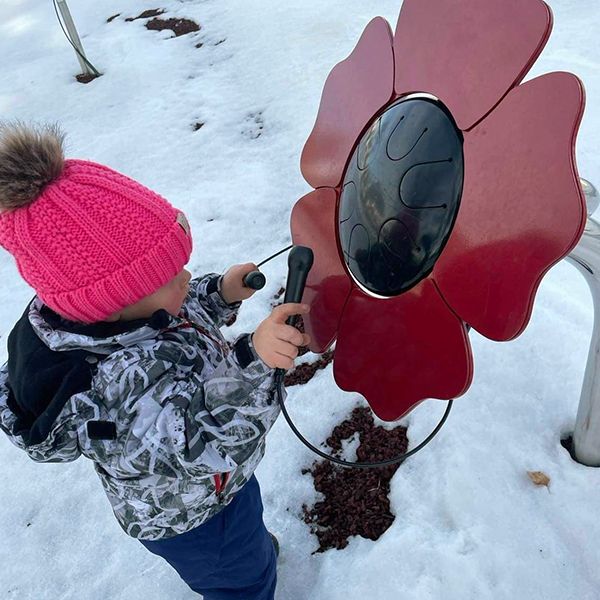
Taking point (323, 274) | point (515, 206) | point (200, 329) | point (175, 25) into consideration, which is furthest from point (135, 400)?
point (175, 25)

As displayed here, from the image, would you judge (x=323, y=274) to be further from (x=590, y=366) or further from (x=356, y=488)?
(x=356, y=488)

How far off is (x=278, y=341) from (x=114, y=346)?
286 mm

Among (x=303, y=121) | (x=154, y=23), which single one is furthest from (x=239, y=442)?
(x=154, y=23)

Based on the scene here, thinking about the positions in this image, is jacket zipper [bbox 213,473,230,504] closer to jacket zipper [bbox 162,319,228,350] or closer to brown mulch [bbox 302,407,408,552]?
jacket zipper [bbox 162,319,228,350]

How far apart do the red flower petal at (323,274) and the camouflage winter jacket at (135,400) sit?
15cm

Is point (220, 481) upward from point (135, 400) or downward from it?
downward

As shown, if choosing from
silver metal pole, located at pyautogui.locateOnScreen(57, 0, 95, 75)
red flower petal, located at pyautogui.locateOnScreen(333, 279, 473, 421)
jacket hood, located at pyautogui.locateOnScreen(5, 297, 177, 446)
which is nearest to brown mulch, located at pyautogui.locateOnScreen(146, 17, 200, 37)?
silver metal pole, located at pyautogui.locateOnScreen(57, 0, 95, 75)

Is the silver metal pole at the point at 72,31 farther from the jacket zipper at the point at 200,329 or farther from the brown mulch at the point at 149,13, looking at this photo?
the jacket zipper at the point at 200,329

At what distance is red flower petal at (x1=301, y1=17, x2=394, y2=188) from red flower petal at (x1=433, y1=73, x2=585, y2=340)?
26 cm

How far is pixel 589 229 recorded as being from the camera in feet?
3.07

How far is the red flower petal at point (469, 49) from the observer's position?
0.72 metres

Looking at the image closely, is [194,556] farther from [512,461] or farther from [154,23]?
[154,23]

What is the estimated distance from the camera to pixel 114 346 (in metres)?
1.00

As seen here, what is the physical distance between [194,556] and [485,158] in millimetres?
950
